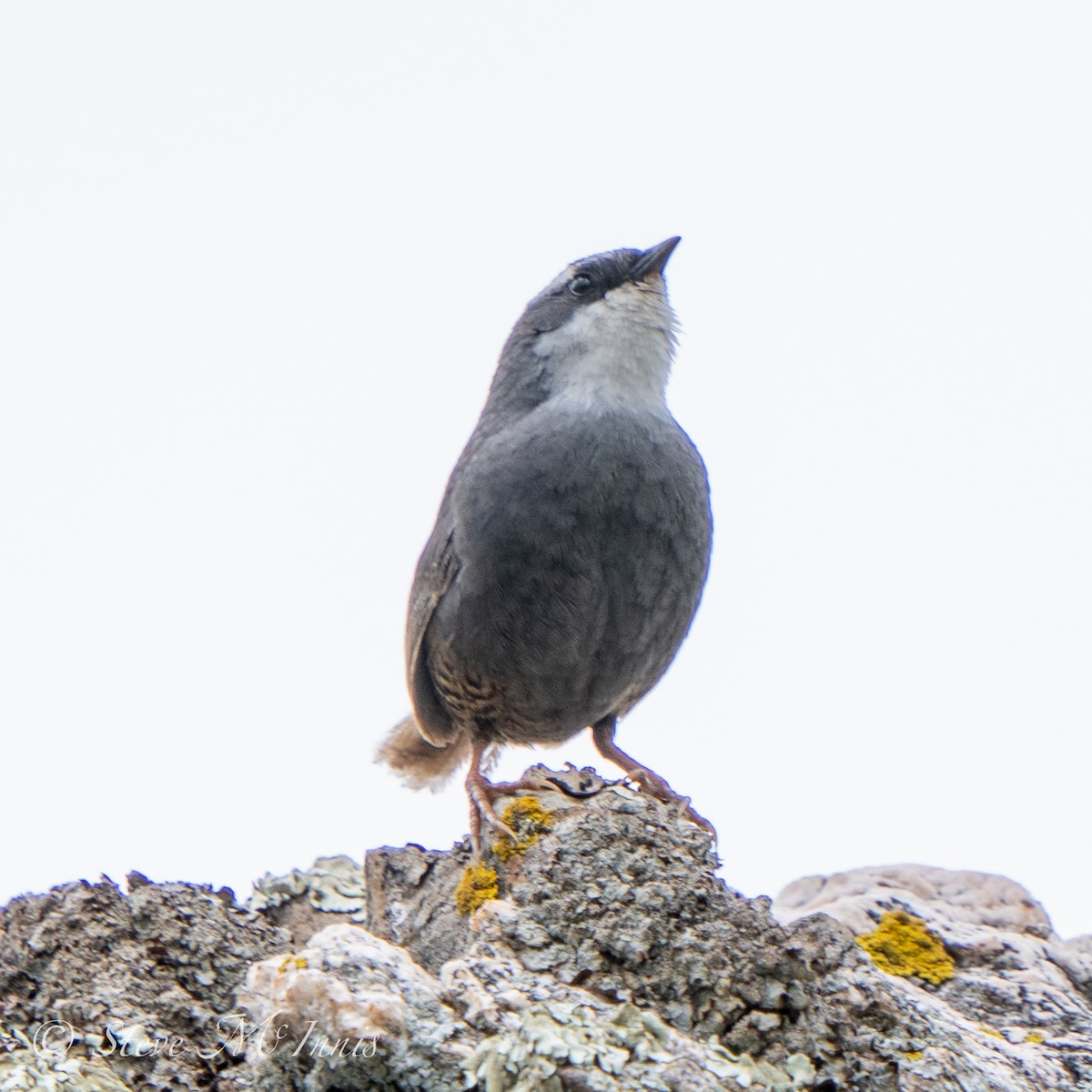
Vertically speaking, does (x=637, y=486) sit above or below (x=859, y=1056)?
above

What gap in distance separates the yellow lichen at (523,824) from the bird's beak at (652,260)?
288 centimetres

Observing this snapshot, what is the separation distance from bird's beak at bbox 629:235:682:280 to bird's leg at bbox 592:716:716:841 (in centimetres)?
190

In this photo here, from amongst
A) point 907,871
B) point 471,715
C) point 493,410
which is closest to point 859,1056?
point 907,871

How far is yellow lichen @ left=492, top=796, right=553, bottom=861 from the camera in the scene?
3547 millimetres

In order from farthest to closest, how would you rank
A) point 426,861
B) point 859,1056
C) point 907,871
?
1. point 907,871
2. point 426,861
3. point 859,1056

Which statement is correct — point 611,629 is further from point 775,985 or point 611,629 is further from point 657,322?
point 775,985

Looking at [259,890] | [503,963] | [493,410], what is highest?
[493,410]

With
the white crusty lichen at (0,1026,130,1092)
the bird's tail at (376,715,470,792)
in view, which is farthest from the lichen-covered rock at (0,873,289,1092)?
the bird's tail at (376,715,470,792)

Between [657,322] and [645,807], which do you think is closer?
[645,807]

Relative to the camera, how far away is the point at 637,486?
5.14m

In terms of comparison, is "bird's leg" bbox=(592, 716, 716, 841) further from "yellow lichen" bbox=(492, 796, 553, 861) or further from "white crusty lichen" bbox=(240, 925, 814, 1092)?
"white crusty lichen" bbox=(240, 925, 814, 1092)

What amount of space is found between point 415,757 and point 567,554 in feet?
5.87

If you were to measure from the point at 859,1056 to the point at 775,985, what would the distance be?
0.68 ft

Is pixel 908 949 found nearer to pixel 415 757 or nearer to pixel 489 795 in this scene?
pixel 489 795
